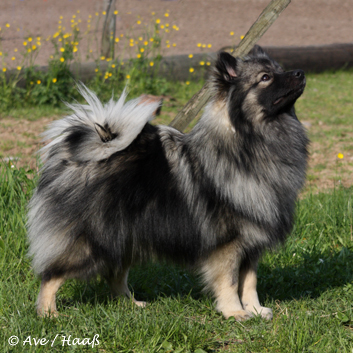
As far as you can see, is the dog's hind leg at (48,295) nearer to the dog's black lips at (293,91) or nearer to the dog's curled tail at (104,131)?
the dog's curled tail at (104,131)

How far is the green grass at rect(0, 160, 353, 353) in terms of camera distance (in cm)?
262

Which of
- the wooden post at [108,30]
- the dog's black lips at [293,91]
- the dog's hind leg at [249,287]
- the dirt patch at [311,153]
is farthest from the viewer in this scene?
the wooden post at [108,30]

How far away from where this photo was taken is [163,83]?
324 inches

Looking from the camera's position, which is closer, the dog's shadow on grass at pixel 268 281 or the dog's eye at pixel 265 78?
the dog's eye at pixel 265 78

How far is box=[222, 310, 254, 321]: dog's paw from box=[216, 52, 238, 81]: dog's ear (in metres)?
1.54

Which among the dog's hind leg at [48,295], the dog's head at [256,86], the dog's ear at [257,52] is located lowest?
the dog's hind leg at [48,295]

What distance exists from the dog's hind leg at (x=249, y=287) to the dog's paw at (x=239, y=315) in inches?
3.2

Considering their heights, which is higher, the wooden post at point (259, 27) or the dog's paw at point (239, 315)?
the wooden post at point (259, 27)

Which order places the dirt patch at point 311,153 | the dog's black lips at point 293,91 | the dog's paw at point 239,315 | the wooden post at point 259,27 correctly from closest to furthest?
the dog's black lips at point 293,91 → the dog's paw at point 239,315 → the wooden post at point 259,27 → the dirt patch at point 311,153

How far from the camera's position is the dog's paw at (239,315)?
9.70ft

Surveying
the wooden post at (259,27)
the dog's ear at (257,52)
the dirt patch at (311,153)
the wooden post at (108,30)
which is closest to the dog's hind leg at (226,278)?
the wooden post at (259,27)

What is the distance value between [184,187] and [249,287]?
0.85m

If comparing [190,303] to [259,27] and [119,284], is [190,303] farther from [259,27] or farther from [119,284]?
[259,27]

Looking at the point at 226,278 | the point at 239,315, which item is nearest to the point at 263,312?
the point at 239,315
